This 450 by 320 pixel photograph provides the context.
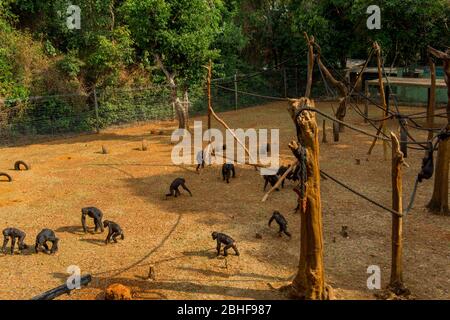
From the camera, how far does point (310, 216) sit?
27.7ft

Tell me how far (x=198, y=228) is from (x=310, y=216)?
452 centimetres

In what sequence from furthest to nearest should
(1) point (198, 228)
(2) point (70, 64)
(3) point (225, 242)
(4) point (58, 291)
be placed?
(2) point (70, 64), (1) point (198, 228), (3) point (225, 242), (4) point (58, 291)

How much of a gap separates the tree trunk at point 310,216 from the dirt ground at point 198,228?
0.64 metres

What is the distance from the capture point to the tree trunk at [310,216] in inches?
326

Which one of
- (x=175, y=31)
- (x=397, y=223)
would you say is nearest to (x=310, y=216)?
(x=397, y=223)

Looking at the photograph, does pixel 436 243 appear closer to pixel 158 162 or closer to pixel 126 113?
pixel 158 162

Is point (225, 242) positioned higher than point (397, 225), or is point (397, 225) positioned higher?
point (397, 225)

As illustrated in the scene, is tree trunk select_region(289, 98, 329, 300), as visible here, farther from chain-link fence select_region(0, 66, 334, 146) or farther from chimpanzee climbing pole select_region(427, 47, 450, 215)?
chain-link fence select_region(0, 66, 334, 146)

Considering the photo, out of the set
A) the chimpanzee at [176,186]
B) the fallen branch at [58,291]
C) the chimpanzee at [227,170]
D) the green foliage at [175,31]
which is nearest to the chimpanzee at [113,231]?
the fallen branch at [58,291]

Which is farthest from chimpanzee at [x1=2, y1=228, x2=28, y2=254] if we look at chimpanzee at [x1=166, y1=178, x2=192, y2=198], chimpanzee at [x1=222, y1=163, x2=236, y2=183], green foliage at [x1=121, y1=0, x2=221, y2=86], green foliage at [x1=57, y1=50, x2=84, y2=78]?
green foliage at [x1=57, y1=50, x2=84, y2=78]

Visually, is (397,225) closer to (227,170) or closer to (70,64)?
(227,170)

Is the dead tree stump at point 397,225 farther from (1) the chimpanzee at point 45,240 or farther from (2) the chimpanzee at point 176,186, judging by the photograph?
(1) the chimpanzee at point 45,240

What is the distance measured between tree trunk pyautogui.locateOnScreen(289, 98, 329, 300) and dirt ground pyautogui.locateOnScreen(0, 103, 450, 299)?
64 centimetres

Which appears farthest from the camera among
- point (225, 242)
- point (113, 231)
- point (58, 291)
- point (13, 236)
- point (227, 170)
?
point (227, 170)
